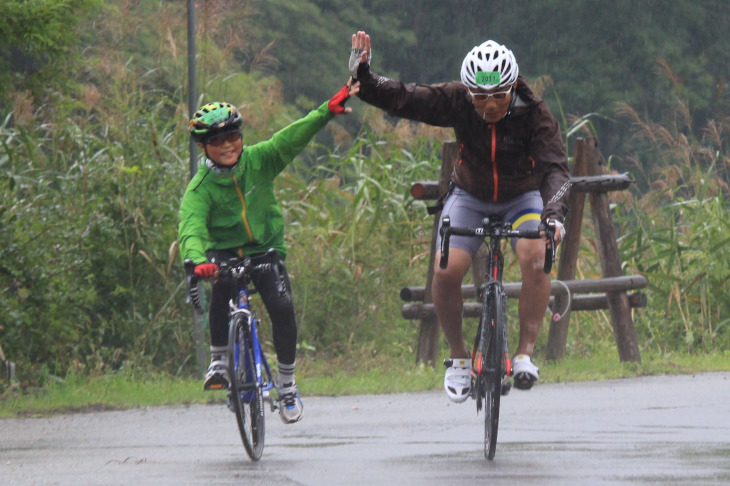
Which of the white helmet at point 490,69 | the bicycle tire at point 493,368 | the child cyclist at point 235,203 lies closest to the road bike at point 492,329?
the bicycle tire at point 493,368

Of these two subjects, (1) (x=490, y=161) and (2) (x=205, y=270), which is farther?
(1) (x=490, y=161)

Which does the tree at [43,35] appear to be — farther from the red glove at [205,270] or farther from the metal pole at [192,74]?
the red glove at [205,270]

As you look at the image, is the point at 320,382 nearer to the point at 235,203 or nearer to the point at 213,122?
the point at 235,203

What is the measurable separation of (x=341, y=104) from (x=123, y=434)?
8.84 ft

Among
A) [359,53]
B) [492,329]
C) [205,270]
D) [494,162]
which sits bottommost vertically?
[492,329]

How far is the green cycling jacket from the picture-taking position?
7824 millimetres

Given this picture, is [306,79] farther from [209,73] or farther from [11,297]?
[11,297]

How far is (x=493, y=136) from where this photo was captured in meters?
7.72

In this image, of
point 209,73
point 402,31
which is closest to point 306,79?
point 402,31

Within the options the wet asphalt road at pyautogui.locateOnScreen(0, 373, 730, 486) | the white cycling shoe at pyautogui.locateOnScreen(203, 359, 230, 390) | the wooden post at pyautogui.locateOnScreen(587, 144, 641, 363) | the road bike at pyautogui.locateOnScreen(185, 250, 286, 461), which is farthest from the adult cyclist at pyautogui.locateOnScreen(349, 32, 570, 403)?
the wooden post at pyautogui.locateOnScreen(587, 144, 641, 363)

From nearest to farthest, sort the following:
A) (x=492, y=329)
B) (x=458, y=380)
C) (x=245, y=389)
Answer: (x=492, y=329) → (x=245, y=389) → (x=458, y=380)

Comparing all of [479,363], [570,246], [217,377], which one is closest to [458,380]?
[479,363]

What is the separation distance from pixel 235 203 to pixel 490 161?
1390 millimetres

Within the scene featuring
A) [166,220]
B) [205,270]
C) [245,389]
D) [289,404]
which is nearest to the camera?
[205,270]
